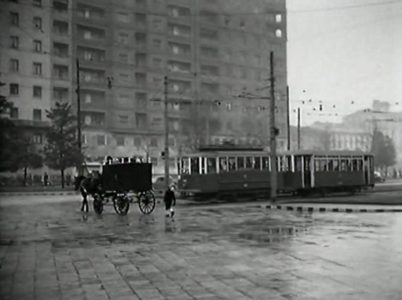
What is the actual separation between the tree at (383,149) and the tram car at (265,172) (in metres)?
34.2

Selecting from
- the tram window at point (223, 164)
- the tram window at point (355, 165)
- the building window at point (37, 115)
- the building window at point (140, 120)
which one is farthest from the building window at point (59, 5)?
the building window at point (140, 120)

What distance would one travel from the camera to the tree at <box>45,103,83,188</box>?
4441 cm

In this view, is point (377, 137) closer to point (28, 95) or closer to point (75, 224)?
point (28, 95)

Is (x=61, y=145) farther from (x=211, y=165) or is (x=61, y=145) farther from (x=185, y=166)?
(x=211, y=165)

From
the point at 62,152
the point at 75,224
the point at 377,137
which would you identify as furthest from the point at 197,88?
the point at 75,224

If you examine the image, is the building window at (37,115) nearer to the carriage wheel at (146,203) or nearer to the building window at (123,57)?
the building window at (123,57)

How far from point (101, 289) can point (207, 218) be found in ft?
36.1

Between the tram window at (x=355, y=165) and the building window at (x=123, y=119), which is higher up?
the building window at (x=123, y=119)

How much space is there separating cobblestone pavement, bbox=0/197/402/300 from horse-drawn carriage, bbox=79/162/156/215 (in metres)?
3.56

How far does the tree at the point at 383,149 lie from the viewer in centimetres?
6662

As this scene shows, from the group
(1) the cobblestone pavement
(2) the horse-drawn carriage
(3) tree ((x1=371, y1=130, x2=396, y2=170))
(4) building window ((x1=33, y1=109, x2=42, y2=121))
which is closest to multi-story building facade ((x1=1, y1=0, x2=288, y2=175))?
(4) building window ((x1=33, y1=109, x2=42, y2=121))

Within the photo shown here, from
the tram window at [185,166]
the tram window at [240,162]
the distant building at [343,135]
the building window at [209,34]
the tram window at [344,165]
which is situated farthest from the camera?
the distant building at [343,135]

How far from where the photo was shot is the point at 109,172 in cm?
2012

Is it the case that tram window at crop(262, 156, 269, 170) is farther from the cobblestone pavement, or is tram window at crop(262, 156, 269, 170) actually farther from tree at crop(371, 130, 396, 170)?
tree at crop(371, 130, 396, 170)
